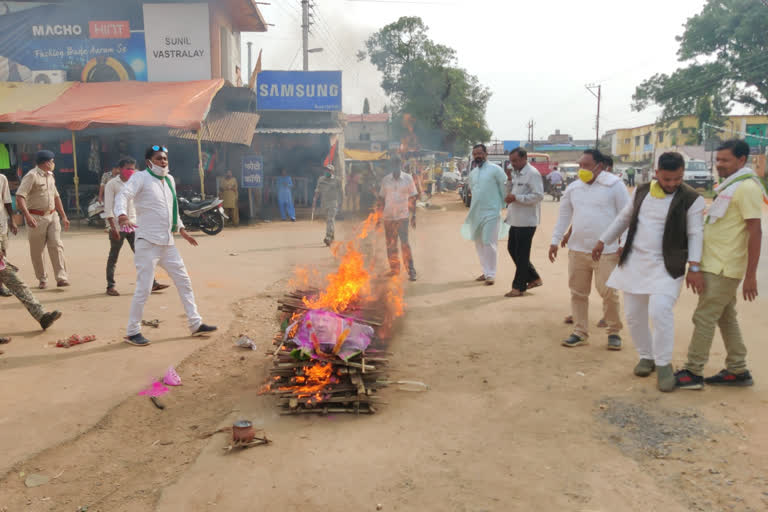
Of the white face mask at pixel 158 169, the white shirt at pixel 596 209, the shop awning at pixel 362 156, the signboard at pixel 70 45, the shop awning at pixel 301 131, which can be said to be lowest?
the white shirt at pixel 596 209

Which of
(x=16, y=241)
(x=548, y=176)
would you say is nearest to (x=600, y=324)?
(x=16, y=241)

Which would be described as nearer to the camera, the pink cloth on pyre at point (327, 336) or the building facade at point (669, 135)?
the pink cloth on pyre at point (327, 336)

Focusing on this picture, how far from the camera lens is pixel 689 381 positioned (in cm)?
404

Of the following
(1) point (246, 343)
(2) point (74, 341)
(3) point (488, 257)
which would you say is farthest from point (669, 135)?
(2) point (74, 341)

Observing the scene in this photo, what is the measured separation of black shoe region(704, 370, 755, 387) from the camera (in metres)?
4.05

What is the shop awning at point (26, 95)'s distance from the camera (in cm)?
1584

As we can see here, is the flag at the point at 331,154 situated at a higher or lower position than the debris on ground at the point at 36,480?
higher

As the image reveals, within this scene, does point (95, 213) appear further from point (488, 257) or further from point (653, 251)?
point (653, 251)

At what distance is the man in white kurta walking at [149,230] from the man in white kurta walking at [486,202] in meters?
3.95

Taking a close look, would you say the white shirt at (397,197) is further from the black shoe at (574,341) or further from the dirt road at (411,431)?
the black shoe at (574,341)

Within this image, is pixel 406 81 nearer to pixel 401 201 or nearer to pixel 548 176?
pixel 548 176

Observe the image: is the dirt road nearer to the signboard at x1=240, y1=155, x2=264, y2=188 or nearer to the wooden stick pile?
the wooden stick pile

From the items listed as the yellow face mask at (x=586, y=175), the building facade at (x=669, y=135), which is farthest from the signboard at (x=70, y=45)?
the building facade at (x=669, y=135)

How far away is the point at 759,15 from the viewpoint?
31.2 m
